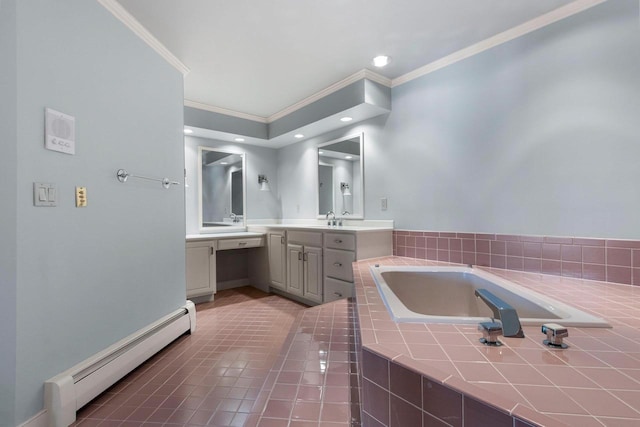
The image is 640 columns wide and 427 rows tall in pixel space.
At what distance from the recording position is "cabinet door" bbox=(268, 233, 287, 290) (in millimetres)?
3311

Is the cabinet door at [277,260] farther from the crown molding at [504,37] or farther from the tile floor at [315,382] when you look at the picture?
the crown molding at [504,37]

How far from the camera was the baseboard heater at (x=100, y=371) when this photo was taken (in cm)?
124

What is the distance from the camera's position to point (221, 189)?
12.5 ft

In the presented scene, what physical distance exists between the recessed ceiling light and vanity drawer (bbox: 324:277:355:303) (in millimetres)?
1902

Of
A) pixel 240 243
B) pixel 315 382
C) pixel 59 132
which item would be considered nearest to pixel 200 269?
pixel 240 243

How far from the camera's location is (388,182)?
2789 mm

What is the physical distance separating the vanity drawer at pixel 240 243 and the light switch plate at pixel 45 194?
2.05m

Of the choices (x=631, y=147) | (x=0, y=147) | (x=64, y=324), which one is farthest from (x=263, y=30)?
(x=631, y=147)

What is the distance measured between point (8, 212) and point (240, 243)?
7.72 feet

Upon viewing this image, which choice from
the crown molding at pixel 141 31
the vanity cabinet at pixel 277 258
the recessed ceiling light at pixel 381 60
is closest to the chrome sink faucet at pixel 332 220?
the vanity cabinet at pixel 277 258

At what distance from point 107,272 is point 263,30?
1.83 m

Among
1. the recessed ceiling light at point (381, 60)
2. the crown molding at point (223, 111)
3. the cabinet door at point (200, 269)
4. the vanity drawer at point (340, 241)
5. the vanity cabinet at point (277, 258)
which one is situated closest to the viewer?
the recessed ceiling light at point (381, 60)

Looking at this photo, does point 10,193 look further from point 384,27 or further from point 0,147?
point 384,27

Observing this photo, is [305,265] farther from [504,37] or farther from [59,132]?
[504,37]
